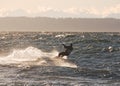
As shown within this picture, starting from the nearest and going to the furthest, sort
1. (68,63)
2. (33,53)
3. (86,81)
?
(86,81) → (68,63) → (33,53)

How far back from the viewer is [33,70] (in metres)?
35.4

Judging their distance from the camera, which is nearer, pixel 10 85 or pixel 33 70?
pixel 10 85

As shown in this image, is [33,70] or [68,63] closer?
[33,70]

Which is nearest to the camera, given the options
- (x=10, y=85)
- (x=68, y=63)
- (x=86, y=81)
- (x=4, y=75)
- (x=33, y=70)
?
(x=10, y=85)

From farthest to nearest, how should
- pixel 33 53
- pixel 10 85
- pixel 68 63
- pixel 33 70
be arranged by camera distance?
pixel 33 53 < pixel 68 63 < pixel 33 70 < pixel 10 85

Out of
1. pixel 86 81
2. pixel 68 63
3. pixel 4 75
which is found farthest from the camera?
pixel 68 63

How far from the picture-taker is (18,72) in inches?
1348

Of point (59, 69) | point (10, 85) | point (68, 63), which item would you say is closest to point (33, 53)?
point (68, 63)

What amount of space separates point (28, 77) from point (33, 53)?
1923 cm

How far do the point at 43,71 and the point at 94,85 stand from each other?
23.3 ft

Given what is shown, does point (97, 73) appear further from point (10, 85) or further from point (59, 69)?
point (10, 85)

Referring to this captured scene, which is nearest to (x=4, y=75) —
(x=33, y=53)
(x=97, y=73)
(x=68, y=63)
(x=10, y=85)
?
(x=10, y=85)

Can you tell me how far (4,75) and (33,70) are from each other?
3.25 metres

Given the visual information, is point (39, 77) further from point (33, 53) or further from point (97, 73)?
point (33, 53)
